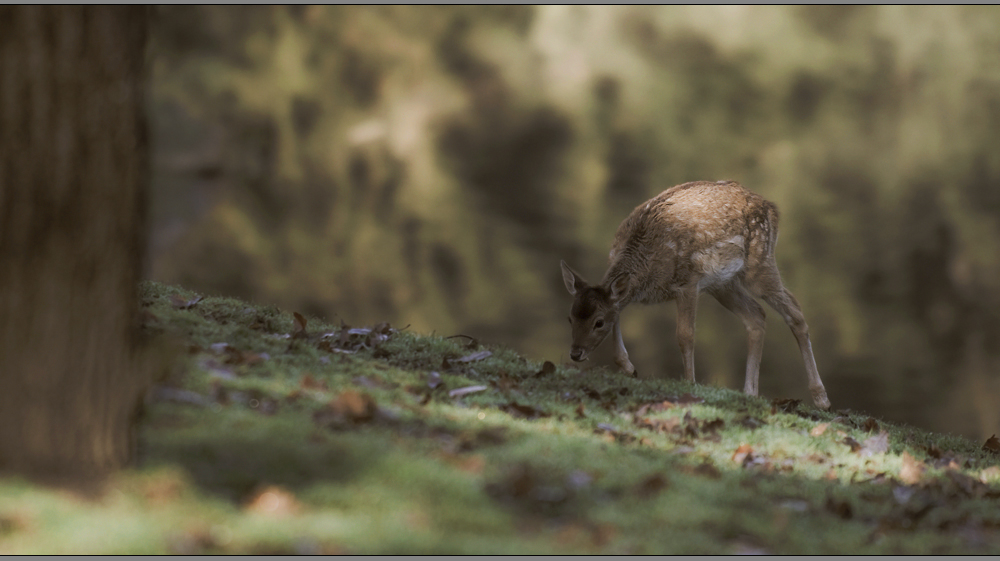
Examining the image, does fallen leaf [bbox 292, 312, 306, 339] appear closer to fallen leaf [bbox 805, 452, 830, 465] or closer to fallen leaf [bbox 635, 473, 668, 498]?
fallen leaf [bbox 635, 473, 668, 498]

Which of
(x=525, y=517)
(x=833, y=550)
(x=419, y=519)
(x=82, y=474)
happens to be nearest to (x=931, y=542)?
(x=833, y=550)

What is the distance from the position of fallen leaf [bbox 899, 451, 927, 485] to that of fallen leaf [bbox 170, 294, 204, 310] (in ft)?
18.0

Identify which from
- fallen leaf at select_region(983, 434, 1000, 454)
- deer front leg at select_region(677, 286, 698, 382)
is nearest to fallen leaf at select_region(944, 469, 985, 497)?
fallen leaf at select_region(983, 434, 1000, 454)

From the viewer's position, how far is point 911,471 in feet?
16.5

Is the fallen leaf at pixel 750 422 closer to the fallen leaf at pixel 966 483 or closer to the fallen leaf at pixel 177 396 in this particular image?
the fallen leaf at pixel 966 483

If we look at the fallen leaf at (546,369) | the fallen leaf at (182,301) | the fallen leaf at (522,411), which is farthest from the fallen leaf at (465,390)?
the fallen leaf at (182,301)

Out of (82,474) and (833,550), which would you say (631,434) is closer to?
(833,550)

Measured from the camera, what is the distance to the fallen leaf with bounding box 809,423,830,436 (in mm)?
5902

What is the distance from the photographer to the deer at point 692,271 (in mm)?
8172

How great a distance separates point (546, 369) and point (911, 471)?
279 centimetres

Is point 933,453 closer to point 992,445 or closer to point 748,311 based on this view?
point 992,445

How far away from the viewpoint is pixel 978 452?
6938mm

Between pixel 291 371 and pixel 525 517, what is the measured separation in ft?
7.49

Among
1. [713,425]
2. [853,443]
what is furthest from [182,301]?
[853,443]
